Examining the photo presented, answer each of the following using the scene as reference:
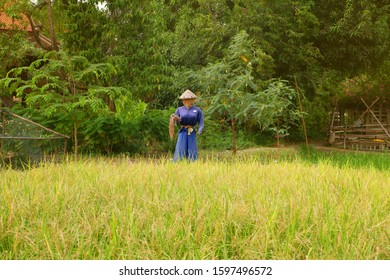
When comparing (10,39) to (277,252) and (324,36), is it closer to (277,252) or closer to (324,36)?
(324,36)

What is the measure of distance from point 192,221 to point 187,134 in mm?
4881

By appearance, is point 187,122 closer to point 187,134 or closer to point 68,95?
point 187,134

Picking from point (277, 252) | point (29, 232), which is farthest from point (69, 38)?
point (277, 252)

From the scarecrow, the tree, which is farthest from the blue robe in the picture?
the tree

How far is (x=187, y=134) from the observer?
327 inches

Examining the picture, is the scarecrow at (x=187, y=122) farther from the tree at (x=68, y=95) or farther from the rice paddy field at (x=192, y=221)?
the rice paddy field at (x=192, y=221)

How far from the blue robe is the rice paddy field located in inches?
125

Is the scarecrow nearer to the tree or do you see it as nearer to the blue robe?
the blue robe

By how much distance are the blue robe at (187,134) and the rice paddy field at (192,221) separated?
318 centimetres

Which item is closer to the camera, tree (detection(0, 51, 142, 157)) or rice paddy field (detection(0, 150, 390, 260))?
rice paddy field (detection(0, 150, 390, 260))

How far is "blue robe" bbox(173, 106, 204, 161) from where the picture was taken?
8.15 meters

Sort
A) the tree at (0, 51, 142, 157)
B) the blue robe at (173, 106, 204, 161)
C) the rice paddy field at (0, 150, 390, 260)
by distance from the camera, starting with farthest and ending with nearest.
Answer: the tree at (0, 51, 142, 157) < the blue robe at (173, 106, 204, 161) < the rice paddy field at (0, 150, 390, 260)

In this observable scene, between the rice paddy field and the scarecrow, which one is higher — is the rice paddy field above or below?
below

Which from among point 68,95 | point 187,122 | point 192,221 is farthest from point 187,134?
point 192,221
